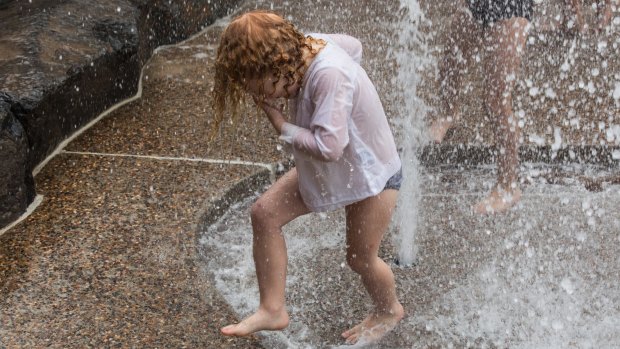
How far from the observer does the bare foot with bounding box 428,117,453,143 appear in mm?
4500

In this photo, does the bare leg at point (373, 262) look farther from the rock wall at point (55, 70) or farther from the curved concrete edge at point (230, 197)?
the rock wall at point (55, 70)

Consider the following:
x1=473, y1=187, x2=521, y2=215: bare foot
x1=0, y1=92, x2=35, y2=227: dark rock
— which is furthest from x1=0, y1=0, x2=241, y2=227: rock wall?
x1=473, y1=187, x2=521, y2=215: bare foot

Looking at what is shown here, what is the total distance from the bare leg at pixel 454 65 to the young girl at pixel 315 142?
1.44 metres

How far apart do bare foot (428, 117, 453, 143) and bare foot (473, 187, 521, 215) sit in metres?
0.47

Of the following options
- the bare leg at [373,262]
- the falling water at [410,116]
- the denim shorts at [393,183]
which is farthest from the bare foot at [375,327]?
the falling water at [410,116]

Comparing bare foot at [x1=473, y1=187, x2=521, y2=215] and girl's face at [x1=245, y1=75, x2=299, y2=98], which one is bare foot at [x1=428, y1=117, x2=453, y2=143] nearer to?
bare foot at [x1=473, y1=187, x2=521, y2=215]

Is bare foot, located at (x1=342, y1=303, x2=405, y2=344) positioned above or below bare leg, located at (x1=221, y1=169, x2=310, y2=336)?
below

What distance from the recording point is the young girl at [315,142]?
2668mm

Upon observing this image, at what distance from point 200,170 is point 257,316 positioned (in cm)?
133

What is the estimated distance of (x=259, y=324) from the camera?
2934 millimetres

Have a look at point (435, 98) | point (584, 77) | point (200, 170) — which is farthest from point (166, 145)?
point (584, 77)

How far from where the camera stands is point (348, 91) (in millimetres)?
2703

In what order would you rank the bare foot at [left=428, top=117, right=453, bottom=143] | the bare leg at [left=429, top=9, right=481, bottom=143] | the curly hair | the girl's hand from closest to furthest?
the curly hair → the girl's hand → the bare leg at [left=429, top=9, right=481, bottom=143] → the bare foot at [left=428, top=117, right=453, bottom=143]

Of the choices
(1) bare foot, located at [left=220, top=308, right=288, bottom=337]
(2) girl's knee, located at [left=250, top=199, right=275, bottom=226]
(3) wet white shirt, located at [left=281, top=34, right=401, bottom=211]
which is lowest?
(1) bare foot, located at [left=220, top=308, right=288, bottom=337]
